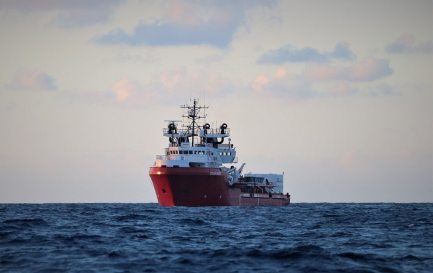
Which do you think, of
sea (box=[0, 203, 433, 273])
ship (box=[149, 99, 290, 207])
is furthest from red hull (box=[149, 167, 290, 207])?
sea (box=[0, 203, 433, 273])

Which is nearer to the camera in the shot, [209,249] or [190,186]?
[209,249]

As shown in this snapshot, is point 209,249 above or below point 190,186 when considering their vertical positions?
below

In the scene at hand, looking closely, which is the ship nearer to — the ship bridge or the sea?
the ship bridge

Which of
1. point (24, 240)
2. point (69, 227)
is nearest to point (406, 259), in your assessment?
point (24, 240)

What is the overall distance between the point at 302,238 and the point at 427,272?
15.7 metres

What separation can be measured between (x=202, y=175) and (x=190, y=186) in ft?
6.58

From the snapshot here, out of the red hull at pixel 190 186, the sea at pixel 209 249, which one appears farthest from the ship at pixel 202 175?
the sea at pixel 209 249

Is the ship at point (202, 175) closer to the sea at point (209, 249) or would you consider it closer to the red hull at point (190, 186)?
the red hull at point (190, 186)

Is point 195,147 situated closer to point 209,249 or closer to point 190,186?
point 190,186

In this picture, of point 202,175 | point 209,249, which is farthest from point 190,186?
point 209,249

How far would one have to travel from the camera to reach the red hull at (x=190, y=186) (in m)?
99.9

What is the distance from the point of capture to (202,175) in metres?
100

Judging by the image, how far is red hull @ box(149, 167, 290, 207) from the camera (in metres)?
99.9

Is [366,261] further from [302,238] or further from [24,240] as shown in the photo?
[24,240]
